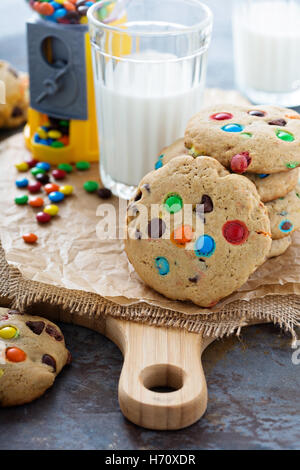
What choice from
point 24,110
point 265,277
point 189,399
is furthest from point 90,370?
point 24,110

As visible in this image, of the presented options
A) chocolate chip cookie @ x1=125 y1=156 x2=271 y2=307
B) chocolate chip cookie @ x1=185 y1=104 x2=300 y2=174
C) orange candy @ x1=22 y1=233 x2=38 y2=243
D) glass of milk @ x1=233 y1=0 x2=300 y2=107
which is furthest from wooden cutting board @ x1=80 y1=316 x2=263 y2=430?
glass of milk @ x1=233 y1=0 x2=300 y2=107

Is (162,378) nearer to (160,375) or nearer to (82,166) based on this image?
(160,375)

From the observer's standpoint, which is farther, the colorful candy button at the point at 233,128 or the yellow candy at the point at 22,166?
the yellow candy at the point at 22,166

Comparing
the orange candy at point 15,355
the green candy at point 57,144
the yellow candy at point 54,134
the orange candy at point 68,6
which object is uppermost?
the orange candy at point 68,6

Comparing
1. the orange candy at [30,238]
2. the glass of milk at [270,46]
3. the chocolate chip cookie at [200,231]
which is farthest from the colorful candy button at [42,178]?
the glass of milk at [270,46]

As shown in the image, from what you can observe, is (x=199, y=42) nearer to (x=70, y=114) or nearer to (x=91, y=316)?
(x=70, y=114)

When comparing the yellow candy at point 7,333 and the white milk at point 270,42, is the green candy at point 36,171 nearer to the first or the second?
the yellow candy at point 7,333
